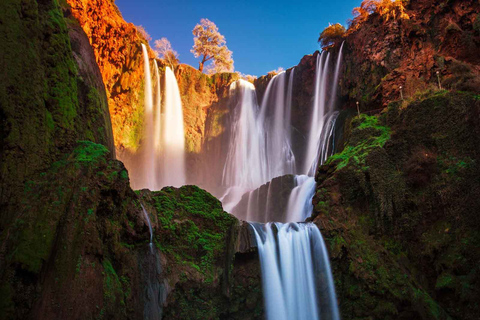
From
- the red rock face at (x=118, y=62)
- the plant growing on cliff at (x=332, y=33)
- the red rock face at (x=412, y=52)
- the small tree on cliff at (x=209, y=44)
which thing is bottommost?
the red rock face at (x=412, y=52)

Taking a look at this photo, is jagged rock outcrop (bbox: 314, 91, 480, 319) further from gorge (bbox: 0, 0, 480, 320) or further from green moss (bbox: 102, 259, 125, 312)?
green moss (bbox: 102, 259, 125, 312)

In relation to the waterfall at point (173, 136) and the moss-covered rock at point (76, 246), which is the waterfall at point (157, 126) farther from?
the moss-covered rock at point (76, 246)

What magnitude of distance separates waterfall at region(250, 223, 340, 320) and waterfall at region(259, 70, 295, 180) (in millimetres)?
15779

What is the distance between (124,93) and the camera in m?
22.8

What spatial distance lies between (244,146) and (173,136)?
6.21 m

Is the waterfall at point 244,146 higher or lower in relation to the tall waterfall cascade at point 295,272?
higher

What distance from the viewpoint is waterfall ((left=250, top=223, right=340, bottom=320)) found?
877 centimetres

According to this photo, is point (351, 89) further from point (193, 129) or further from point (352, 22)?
point (193, 129)

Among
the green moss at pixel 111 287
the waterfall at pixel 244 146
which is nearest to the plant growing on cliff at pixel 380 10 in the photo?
the waterfall at pixel 244 146

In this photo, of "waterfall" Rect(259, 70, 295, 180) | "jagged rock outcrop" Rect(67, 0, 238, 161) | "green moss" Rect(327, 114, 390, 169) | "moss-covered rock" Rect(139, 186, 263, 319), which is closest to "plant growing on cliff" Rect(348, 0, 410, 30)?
"waterfall" Rect(259, 70, 295, 180)

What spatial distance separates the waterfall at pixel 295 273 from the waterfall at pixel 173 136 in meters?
17.0

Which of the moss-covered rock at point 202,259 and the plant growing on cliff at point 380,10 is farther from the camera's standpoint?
the plant growing on cliff at point 380,10

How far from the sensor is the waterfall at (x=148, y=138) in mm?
24156

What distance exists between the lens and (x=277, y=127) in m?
26.7
